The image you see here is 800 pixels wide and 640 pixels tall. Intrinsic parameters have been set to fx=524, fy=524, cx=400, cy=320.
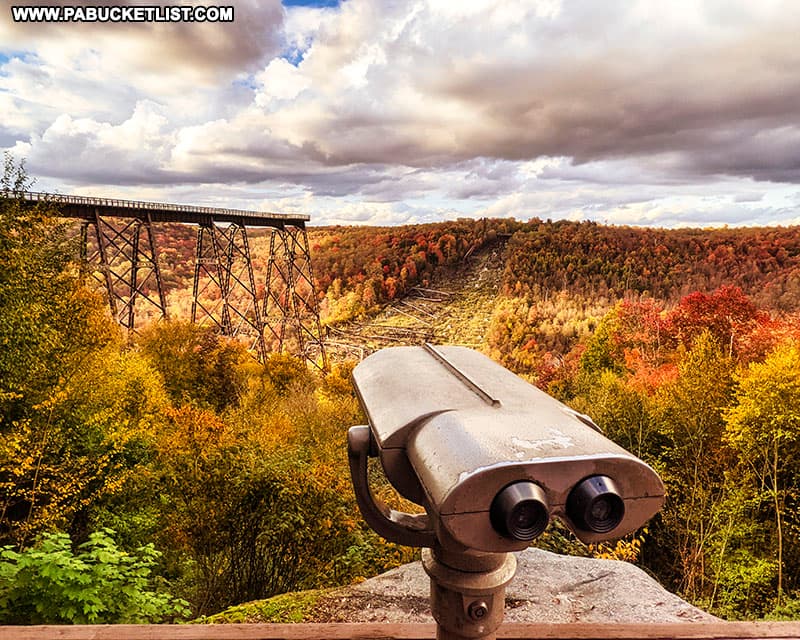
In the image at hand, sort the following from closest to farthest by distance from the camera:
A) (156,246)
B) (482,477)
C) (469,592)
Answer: (482,477)
(469,592)
(156,246)

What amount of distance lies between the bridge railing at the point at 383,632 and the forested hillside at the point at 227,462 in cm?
202

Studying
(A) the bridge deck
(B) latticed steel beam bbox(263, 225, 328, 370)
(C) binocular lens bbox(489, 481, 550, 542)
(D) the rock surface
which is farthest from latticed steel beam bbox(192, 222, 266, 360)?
(C) binocular lens bbox(489, 481, 550, 542)

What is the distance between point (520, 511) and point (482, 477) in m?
0.09

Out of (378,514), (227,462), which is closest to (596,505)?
(378,514)

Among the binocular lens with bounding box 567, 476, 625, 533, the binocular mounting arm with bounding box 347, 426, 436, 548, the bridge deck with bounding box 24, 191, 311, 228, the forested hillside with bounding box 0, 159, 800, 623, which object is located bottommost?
the forested hillside with bounding box 0, 159, 800, 623

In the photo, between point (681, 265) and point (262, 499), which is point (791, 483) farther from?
point (681, 265)

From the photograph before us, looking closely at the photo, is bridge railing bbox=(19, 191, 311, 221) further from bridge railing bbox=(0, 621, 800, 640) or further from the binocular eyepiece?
the binocular eyepiece

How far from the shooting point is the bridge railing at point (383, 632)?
1656 mm

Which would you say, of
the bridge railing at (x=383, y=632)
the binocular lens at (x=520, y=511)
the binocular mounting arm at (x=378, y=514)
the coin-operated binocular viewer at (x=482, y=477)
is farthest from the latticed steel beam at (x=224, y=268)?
the binocular lens at (x=520, y=511)

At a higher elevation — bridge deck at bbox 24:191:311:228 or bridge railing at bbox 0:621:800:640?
bridge deck at bbox 24:191:311:228

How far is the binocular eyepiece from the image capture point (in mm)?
879

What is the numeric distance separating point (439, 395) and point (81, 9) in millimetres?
7654

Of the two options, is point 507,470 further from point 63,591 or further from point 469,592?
point 63,591

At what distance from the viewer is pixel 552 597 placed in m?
4.29
